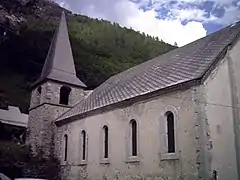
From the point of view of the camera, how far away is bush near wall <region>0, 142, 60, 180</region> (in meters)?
21.8

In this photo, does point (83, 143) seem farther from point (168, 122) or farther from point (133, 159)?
point (168, 122)

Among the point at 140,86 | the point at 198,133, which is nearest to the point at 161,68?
the point at 140,86

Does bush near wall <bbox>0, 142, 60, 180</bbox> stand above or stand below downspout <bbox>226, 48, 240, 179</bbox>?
below

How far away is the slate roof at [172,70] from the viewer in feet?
48.0

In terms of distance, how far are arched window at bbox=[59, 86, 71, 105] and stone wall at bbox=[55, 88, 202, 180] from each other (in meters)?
5.50

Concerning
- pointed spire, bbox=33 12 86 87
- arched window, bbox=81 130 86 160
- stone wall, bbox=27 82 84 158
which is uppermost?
pointed spire, bbox=33 12 86 87

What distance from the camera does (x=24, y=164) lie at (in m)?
22.4

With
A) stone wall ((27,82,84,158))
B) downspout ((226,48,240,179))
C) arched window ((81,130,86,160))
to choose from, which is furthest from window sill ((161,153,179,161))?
stone wall ((27,82,84,158))

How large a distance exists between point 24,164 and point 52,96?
18.5ft

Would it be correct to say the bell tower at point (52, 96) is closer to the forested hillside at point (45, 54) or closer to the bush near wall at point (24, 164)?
the bush near wall at point (24, 164)

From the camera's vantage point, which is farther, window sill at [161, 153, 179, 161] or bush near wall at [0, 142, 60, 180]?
bush near wall at [0, 142, 60, 180]

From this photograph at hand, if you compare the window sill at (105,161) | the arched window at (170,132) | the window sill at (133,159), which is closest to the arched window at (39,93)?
the window sill at (105,161)

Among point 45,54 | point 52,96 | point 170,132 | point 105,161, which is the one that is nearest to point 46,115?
point 52,96

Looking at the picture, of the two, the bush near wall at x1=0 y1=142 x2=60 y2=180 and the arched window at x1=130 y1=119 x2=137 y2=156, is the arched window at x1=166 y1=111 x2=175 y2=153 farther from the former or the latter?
the bush near wall at x1=0 y1=142 x2=60 y2=180
